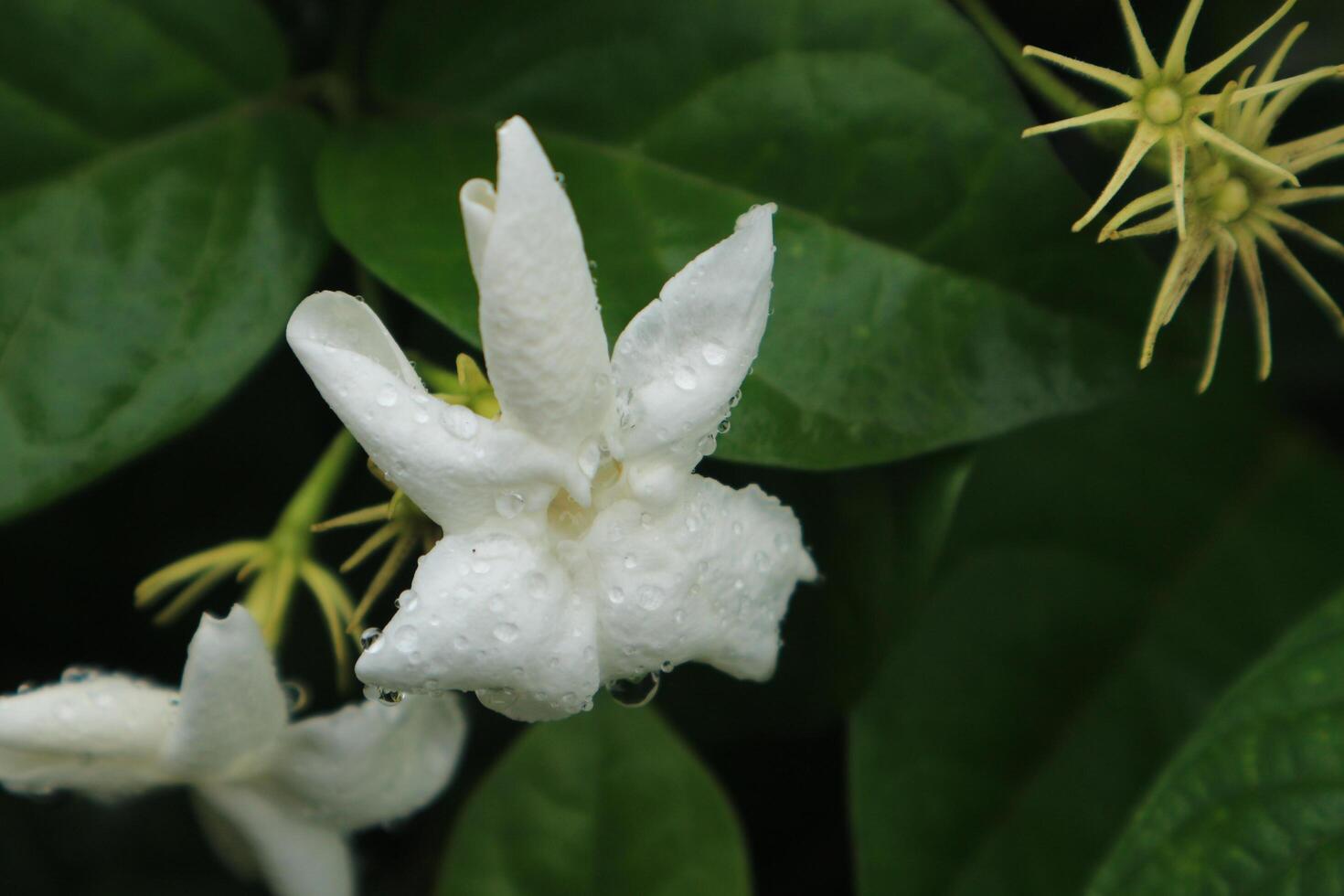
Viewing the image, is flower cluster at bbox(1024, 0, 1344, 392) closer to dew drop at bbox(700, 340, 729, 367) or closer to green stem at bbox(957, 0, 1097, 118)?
green stem at bbox(957, 0, 1097, 118)

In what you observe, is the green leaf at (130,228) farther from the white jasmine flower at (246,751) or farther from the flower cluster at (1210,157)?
the flower cluster at (1210,157)

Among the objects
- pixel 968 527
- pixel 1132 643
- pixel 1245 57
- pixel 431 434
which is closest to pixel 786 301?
pixel 431 434

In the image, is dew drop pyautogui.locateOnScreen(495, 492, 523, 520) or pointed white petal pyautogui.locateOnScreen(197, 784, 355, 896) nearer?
dew drop pyautogui.locateOnScreen(495, 492, 523, 520)

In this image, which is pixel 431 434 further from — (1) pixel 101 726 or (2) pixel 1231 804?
(2) pixel 1231 804

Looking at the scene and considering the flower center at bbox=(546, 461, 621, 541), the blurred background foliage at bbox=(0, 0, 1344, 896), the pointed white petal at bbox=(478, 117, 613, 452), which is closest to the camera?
the pointed white petal at bbox=(478, 117, 613, 452)

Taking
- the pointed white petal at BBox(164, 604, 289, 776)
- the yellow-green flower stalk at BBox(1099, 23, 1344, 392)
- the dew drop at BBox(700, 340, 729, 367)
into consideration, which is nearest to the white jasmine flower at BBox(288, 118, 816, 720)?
the dew drop at BBox(700, 340, 729, 367)

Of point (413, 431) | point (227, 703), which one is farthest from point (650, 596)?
point (227, 703)

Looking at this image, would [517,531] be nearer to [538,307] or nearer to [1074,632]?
[538,307]
